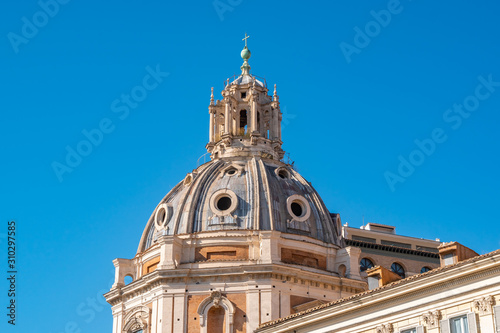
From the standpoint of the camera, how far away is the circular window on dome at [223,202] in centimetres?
6241

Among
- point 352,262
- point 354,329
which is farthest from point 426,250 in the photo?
point 354,329

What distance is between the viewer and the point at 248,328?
56625 millimetres

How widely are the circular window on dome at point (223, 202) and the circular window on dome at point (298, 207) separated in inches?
151

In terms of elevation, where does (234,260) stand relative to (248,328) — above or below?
above

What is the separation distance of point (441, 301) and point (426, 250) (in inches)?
1981

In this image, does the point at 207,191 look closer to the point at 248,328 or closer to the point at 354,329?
the point at 248,328

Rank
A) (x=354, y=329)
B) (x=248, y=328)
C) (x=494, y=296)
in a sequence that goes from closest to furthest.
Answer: (x=494, y=296) < (x=354, y=329) < (x=248, y=328)

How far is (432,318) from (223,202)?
3334 cm

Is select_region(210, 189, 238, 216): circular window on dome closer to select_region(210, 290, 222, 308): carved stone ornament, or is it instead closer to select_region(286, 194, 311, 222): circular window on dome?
select_region(286, 194, 311, 222): circular window on dome

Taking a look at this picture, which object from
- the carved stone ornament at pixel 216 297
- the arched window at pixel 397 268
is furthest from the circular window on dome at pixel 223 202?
the arched window at pixel 397 268

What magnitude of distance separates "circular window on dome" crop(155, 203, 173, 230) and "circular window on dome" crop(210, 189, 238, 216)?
343cm

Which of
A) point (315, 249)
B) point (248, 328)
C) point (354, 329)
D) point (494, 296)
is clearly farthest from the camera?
point (315, 249)

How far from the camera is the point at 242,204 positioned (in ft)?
206

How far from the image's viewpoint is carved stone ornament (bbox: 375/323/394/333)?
1280 inches
